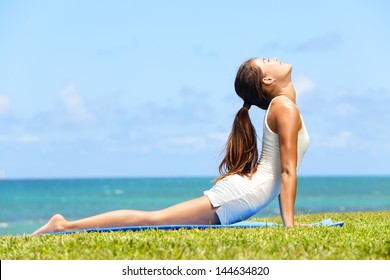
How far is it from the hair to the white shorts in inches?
4.8

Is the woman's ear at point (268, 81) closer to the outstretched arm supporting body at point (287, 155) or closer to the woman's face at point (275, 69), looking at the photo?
the woman's face at point (275, 69)

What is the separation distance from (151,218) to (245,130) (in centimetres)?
140

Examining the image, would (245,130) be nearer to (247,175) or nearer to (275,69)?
(247,175)

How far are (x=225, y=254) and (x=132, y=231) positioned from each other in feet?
6.56

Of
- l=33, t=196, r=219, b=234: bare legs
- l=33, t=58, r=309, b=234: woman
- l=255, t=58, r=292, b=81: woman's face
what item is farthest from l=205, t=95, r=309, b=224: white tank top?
l=255, t=58, r=292, b=81: woman's face

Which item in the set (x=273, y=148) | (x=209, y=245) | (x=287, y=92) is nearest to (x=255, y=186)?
(x=273, y=148)

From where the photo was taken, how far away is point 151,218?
7207 millimetres

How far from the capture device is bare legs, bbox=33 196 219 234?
23.6ft

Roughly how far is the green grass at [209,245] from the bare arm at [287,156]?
0.24 metres

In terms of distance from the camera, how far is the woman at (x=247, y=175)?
23.6ft

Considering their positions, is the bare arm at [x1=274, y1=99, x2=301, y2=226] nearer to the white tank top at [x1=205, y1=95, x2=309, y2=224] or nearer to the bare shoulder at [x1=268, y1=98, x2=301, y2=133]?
the bare shoulder at [x1=268, y1=98, x2=301, y2=133]

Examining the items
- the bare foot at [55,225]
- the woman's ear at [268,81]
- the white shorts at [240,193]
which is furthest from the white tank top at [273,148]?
the bare foot at [55,225]
